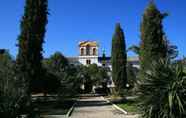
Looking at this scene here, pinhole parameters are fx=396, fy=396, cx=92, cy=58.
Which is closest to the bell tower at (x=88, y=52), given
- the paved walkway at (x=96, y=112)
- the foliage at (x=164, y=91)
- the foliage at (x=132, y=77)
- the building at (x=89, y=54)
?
the building at (x=89, y=54)

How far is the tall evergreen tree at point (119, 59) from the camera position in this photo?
166 feet

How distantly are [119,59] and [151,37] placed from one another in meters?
22.6

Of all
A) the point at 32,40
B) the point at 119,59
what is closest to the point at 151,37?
the point at 32,40

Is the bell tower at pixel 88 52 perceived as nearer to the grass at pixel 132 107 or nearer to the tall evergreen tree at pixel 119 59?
the tall evergreen tree at pixel 119 59

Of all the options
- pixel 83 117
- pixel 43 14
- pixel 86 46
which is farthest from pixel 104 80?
pixel 83 117

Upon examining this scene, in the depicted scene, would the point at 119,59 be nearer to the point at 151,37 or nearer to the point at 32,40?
the point at 32,40

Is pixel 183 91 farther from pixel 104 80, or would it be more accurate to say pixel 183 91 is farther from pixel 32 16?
pixel 104 80

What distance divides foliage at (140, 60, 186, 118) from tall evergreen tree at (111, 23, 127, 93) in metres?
35.9

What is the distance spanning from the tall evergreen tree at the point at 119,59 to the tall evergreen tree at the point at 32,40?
1829 centimetres

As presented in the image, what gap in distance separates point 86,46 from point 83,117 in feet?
324

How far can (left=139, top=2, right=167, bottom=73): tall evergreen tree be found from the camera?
93.6 ft

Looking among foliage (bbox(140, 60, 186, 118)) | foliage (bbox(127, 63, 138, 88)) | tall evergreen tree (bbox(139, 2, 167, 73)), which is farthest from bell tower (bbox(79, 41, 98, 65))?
foliage (bbox(140, 60, 186, 118))

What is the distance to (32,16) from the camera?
112ft

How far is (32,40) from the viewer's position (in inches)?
1321
